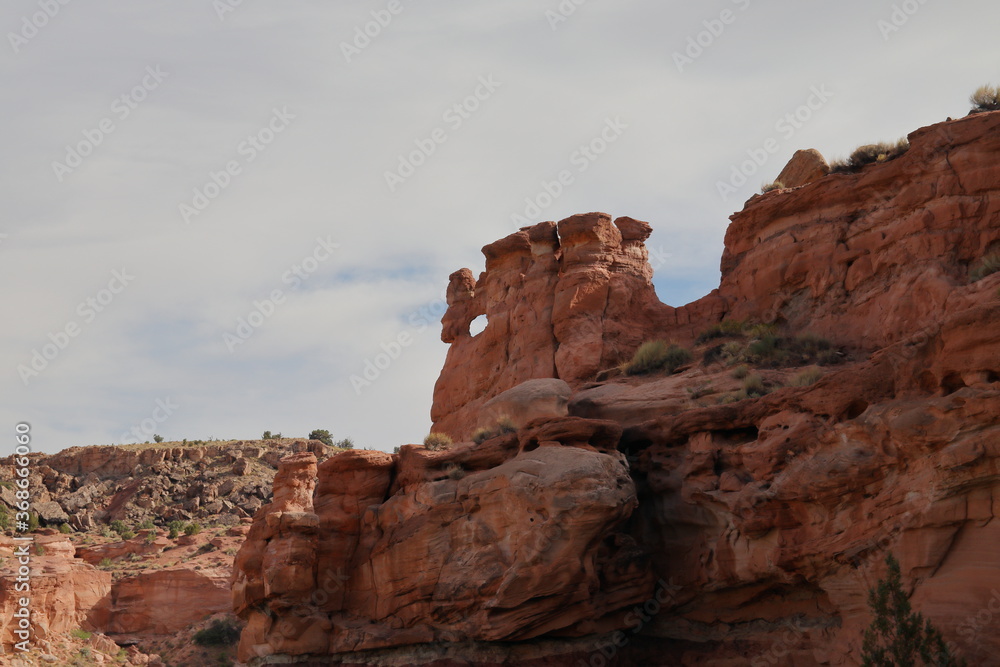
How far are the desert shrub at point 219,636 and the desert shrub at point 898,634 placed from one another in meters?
26.8

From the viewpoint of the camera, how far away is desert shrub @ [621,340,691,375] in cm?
2575

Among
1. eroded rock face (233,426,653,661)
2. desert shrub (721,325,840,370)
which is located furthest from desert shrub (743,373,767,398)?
eroded rock face (233,426,653,661)

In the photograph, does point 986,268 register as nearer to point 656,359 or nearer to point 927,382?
point 927,382

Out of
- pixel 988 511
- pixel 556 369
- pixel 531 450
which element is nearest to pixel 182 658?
pixel 556 369

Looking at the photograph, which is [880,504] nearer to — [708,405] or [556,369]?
[708,405]

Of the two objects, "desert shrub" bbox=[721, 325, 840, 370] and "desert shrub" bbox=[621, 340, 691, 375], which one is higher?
"desert shrub" bbox=[621, 340, 691, 375]

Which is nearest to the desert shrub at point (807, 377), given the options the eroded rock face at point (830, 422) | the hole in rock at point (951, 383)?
the eroded rock face at point (830, 422)

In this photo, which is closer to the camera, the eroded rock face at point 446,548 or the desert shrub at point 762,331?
the eroded rock face at point 446,548

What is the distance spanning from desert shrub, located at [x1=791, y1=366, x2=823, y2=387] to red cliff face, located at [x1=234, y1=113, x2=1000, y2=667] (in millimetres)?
49

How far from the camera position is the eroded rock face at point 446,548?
774 inches

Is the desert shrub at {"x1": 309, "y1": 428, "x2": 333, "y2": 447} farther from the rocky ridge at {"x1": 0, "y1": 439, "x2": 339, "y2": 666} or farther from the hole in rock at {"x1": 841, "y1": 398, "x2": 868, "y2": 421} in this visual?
the hole in rock at {"x1": 841, "y1": 398, "x2": 868, "y2": 421}

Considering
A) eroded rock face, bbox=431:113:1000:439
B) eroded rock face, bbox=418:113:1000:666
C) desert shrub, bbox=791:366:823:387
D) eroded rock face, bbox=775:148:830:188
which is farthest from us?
eroded rock face, bbox=775:148:830:188

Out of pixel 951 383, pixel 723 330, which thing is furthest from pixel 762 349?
pixel 951 383

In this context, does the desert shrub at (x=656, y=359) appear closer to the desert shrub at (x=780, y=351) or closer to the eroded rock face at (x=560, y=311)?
the desert shrub at (x=780, y=351)
